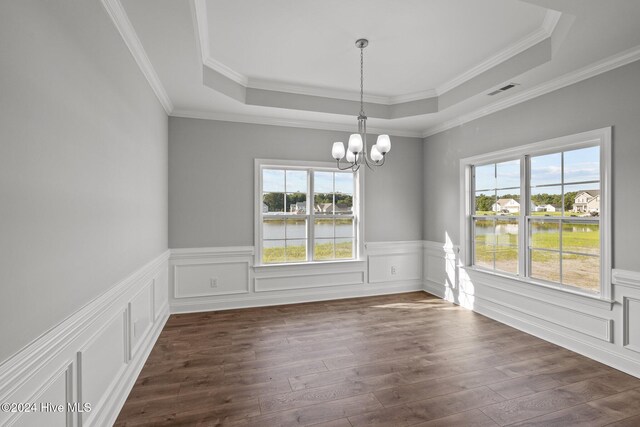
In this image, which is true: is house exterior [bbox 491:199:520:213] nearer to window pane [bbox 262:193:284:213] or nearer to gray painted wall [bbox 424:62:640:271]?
gray painted wall [bbox 424:62:640:271]

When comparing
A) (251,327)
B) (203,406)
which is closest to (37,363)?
(203,406)

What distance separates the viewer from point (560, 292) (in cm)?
330

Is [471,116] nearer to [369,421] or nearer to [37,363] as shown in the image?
[369,421]

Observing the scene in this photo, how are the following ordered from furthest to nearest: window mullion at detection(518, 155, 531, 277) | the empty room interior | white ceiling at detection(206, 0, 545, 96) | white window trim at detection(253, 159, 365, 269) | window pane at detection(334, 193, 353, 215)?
window pane at detection(334, 193, 353, 215) < white window trim at detection(253, 159, 365, 269) < window mullion at detection(518, 155, 531, 277) < white ceiling at detection(206, 0, 545, 96) < the empty room interior

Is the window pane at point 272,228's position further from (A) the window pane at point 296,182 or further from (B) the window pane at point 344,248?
(B) the window pane at point 344,248

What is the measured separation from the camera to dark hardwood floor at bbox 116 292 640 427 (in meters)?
2.17

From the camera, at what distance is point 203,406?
7.47 feet

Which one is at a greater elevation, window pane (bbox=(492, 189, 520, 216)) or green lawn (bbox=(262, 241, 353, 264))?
window pane (bbox=(492, 189, 520, 216))

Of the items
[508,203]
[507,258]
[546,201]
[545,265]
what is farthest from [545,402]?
[508,203]

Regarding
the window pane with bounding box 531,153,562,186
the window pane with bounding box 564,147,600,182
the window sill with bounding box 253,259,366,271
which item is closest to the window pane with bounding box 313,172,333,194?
the window sill with bounding box 253,259,366,271

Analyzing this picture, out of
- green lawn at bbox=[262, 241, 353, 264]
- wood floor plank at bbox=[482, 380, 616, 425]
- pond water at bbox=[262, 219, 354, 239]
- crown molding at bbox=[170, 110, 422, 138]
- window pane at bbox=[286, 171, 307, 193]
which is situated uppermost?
crown molding at bbox=[170, 110, 422, 138]

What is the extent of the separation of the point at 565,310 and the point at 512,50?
2.65 metres

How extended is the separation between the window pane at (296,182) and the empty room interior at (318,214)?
30 mm

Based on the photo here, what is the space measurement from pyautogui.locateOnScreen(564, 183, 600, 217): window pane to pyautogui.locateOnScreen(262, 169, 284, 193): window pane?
135 inches
